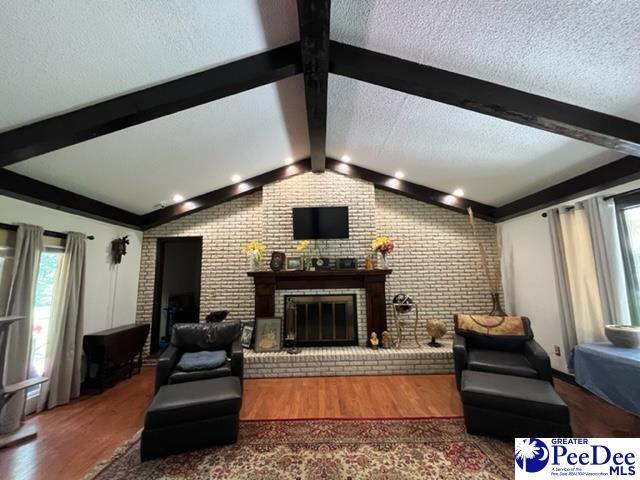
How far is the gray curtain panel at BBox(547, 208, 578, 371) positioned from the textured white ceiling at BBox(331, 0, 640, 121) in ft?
5.63

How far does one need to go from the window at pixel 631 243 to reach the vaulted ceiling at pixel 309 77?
514mm

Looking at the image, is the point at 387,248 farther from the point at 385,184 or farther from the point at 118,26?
the point at 118,26

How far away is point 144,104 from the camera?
2.12 meters

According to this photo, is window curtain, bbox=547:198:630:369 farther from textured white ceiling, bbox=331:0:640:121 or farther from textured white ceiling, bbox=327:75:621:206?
textured white ceiling, bbox=331:0:640:121

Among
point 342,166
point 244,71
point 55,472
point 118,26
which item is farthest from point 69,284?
point 342,166

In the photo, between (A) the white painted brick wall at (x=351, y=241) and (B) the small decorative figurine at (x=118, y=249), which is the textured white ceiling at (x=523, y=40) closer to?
(A) the white painted brick wall at (x=351, y=241)

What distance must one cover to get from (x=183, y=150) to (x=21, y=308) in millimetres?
2287

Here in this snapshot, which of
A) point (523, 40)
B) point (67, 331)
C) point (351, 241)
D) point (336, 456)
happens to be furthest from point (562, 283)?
point (67, 331)

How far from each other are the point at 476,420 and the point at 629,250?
8.29 ft

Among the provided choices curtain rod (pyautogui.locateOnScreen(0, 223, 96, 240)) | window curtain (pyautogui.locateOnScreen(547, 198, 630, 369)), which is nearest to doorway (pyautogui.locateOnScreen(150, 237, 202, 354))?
curtain rod (pyautogui.locateOnScreen(0, 223, 96, 240))

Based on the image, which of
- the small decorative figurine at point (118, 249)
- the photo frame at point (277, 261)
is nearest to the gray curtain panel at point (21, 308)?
the small decorative figurine at point (118, 249)

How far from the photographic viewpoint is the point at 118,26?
5.41ft

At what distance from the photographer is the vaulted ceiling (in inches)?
63.4

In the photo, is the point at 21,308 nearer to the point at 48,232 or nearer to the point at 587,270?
the point at 48,232
